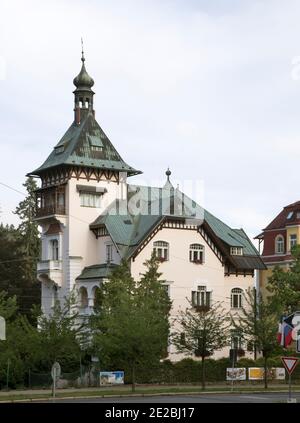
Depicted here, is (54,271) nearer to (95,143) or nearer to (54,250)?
(54,250)

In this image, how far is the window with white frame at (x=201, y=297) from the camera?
6509 cm

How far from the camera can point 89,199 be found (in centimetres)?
6688

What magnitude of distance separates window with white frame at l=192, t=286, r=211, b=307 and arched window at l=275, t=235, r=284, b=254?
57.1 feet

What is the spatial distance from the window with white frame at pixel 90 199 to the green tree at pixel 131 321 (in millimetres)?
9496

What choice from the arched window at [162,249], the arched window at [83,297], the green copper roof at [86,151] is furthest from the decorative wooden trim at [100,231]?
Result: the green copper roof at [86,151]

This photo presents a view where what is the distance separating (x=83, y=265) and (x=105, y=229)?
3447 millimetres

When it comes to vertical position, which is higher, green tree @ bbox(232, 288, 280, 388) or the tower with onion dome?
the tower with onion dome

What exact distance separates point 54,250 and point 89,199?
16.8 feet

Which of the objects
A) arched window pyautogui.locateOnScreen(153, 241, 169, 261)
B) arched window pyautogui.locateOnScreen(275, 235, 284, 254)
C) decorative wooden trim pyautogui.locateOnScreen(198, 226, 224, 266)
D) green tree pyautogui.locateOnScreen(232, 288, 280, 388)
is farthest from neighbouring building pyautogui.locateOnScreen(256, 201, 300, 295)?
green tree pyautogui.locateOnScreen(232, 288, 280, 388)

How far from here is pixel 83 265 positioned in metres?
65.7

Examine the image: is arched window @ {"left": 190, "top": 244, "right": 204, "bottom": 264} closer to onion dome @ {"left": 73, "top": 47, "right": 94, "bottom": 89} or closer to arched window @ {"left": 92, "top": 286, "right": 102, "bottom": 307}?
arched window @ {"left": 92, "top": 286, "right": 102, "bottom": 307}

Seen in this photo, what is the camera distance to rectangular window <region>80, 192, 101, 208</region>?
218 ft

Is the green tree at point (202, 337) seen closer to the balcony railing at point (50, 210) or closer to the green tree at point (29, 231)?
the balcony railing at point (50, 210)

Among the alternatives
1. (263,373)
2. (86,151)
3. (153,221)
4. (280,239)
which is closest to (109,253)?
(153,221)
